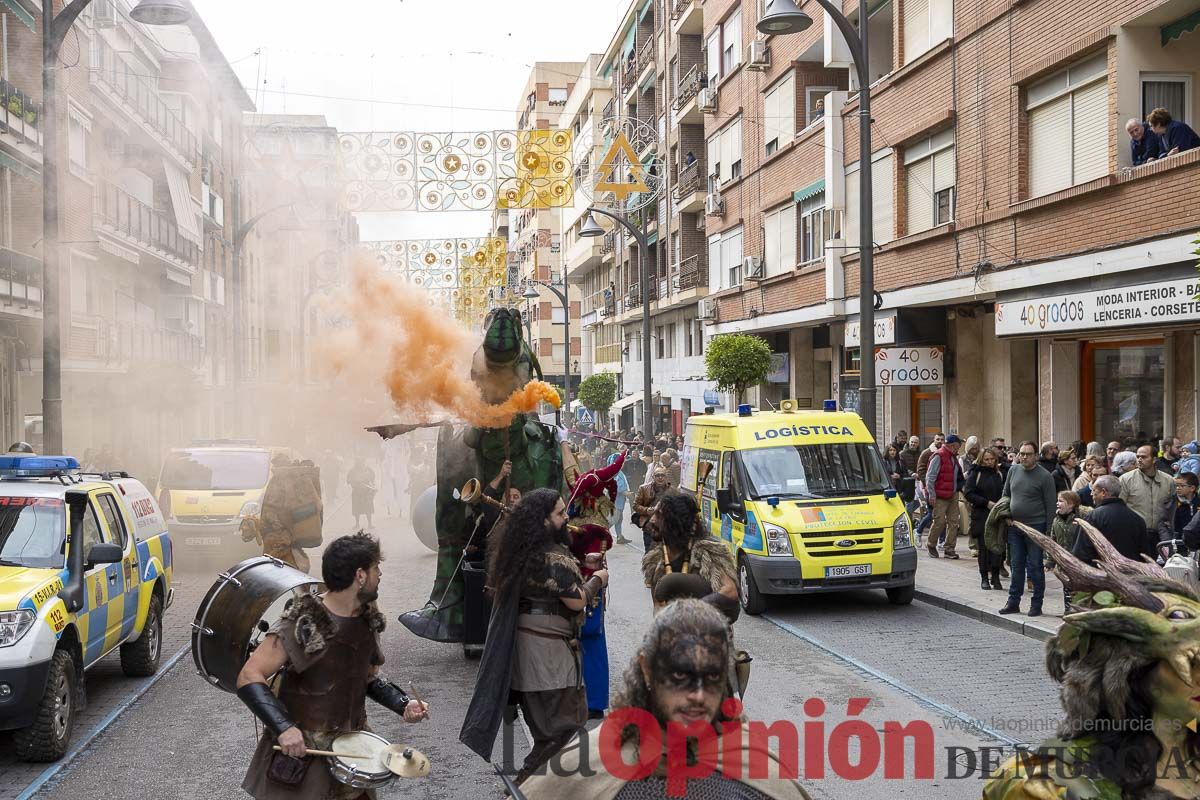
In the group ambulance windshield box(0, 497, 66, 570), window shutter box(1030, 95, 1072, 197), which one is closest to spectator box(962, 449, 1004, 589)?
window shutter box(1030, 95, 1072, 197)

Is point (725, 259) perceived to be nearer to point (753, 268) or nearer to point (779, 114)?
point (753, 268)

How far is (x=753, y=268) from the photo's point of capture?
2833cm

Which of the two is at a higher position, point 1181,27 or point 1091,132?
point 1181,27

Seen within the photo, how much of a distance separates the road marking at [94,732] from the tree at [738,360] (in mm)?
16244

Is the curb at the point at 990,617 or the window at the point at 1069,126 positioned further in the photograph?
the window at the point at 1069,126

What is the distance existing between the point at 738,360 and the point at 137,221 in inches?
628

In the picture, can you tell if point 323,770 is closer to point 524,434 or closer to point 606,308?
point 524,434

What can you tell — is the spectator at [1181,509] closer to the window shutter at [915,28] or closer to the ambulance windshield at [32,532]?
the ambulance windshield at [32,532]

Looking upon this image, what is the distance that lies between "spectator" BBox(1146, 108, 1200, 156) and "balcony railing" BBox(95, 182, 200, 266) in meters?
22.0

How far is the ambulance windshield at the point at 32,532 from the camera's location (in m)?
7.39

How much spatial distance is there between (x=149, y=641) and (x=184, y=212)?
26382 millimetres

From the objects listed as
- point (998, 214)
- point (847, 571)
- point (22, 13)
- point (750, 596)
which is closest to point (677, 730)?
point (847, 571)

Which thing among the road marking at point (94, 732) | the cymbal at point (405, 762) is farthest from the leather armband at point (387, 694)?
the road marking at point (94, 732)

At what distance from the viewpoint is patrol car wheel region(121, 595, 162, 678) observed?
351 inches
